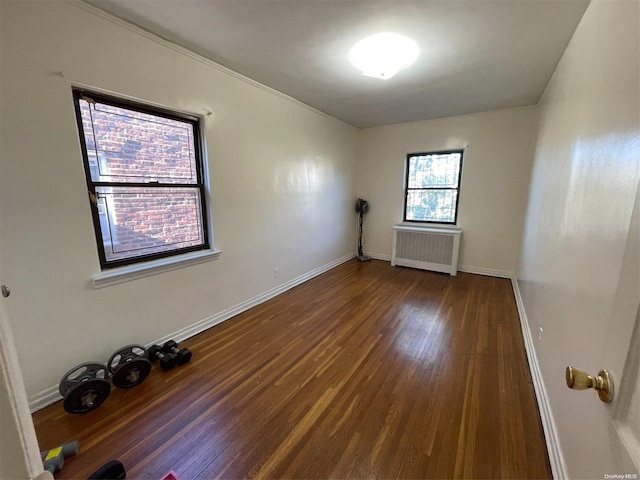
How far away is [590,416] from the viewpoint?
103cm

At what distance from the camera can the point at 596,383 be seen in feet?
2.18

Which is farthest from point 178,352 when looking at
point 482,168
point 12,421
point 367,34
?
point 482,168

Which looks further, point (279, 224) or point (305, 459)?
point (279, 224)

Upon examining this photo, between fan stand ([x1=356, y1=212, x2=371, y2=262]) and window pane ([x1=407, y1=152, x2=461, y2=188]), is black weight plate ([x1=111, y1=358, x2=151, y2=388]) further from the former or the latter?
window pane ([x1=407, y1=152, x2=461, y2=188])

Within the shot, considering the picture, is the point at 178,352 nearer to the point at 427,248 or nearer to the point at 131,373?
the point at 131,373

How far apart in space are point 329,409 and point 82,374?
177 cm

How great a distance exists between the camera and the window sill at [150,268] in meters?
2.00

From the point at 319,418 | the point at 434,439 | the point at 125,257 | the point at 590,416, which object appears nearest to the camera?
the point at 590,416

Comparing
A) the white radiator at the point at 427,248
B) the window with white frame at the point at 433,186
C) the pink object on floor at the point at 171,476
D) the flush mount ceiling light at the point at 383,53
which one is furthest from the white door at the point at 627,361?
the window with white frame at the point at 433,186

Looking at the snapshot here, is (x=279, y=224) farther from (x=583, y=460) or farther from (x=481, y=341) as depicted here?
(x=583, y=460)

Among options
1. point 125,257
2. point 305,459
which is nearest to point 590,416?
point 305,459

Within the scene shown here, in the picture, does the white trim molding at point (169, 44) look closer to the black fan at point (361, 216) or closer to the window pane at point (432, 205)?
the black fan at point (361, 216)

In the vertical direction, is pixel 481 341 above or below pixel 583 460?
below

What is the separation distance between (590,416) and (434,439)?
0.80m
